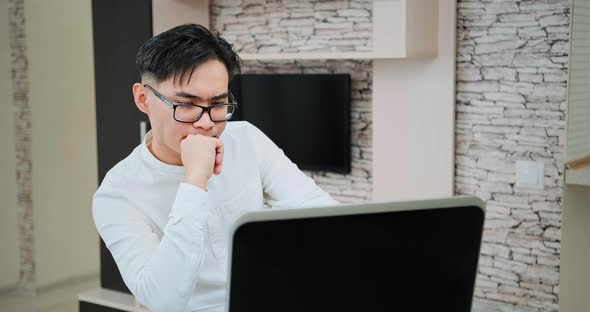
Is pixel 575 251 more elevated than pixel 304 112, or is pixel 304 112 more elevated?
pixel 304 112

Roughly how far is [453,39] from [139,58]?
1.86m

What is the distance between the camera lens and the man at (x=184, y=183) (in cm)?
129

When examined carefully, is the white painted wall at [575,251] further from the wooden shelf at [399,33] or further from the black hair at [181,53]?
the black hair at [181,53]

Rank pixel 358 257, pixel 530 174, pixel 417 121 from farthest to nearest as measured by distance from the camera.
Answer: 1. pixel 417 121
2. pixel 530 174
3. pixel 358 257

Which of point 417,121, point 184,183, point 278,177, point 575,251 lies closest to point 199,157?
point 184,183

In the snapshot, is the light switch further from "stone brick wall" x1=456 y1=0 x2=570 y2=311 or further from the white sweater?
the white sweater

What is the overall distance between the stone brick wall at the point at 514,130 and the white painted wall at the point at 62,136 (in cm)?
238

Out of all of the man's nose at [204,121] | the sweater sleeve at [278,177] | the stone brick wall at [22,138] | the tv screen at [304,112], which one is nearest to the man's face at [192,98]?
the man's nose at [204,121]

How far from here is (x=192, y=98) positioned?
4.68ft


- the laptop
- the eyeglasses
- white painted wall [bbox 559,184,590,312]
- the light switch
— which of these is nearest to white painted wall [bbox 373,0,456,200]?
the light switch

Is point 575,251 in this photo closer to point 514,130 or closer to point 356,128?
point 514,130

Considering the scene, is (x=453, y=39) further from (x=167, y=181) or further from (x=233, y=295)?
(x=233, y=295)

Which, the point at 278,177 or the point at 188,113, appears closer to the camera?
the point at 188,113

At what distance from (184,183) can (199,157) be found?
0.06 m
